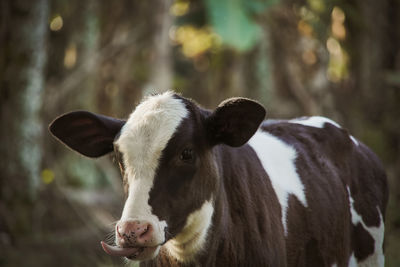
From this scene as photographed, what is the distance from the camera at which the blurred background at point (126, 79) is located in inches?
314

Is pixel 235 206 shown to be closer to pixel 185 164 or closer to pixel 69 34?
pixel 185 164

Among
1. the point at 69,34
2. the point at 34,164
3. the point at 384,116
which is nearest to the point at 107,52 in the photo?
the point at 69,34

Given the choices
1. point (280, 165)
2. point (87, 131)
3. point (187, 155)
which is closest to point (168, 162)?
point (187, 155)

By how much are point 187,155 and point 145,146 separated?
0.83ft

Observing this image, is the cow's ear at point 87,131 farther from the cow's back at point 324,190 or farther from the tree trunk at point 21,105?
the tree trunk at point 21,105

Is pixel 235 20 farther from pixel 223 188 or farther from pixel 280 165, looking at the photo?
pixel 223 188

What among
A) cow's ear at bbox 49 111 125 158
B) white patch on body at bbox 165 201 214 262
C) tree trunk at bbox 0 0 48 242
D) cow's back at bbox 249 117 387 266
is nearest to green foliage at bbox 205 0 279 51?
tree trunk at bbox 0 0 48 242

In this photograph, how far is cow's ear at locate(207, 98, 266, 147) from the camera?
3.84 metres

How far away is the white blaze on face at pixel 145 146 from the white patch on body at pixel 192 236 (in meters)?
0.31

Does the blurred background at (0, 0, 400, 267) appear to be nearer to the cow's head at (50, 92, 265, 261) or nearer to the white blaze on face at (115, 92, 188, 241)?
the cow's head at (50, 92, 265, 261)

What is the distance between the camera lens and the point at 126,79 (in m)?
13.8

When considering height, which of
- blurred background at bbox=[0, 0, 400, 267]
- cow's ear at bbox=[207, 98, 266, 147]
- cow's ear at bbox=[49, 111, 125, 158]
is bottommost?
blurred background at bbox=[0, 0, 400, 267]

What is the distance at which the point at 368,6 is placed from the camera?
1348 centimetres

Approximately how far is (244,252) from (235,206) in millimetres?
308
